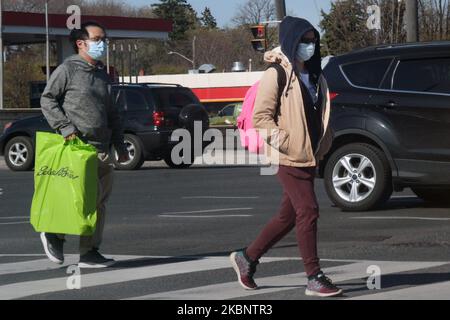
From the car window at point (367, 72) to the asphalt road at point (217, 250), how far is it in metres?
1.50

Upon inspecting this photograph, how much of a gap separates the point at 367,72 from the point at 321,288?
626 cm

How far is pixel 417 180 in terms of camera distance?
12758 mm

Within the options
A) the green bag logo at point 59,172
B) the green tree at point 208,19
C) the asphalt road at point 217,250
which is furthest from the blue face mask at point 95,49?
the green tree at point 208,19

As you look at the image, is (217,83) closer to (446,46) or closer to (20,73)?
(20,73)

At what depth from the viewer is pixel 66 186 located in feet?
29.0

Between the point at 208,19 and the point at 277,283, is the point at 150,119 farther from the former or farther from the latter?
the point at 208,19

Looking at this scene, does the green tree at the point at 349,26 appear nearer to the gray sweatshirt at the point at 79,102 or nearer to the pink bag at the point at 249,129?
the gray sweatshirt at the point at 79,102

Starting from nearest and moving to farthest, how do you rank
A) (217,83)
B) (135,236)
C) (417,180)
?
(135,236) → (417,180) → (217,83)

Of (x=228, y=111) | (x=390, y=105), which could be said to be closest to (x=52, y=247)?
(x=390, y=105)

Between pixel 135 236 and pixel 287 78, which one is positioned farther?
pixel 135 236

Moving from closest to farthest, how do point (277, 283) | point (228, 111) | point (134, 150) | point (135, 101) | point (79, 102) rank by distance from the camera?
point (277, 283) < point (79, 102) < point (134, 150) < point (135, 101) < point (228, 111)

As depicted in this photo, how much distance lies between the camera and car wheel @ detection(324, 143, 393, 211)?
1304cm
